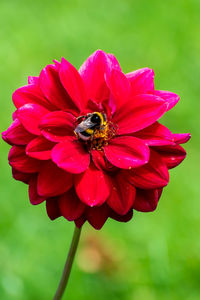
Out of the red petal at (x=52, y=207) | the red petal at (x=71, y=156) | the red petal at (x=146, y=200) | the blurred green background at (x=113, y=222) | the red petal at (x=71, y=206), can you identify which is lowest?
the blurred green background at (x=113, y=222)

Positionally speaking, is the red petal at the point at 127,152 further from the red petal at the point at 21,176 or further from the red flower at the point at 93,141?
the red petal at the point at 21,176

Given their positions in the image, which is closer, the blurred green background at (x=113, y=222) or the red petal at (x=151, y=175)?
the red petal at (x=151, y=175)

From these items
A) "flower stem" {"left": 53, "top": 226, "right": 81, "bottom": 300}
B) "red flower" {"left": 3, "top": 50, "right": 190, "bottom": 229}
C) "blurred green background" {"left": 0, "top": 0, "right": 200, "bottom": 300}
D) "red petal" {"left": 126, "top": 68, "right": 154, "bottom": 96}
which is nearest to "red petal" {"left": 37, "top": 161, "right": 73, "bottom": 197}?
"red flower" {"left": 3, "top": 50, "right": 190, "bottom": 229}

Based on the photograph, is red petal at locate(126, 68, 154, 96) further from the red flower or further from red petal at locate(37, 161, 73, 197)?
red petal at locate(37, 161, 73, 197)

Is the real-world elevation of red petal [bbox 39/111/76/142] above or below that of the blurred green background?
above

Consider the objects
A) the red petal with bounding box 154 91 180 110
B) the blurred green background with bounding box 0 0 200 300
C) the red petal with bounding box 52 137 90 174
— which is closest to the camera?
the red petal with bounding box 52 137 90 174

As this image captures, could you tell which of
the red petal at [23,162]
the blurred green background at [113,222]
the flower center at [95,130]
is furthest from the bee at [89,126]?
the blurred green background at [113,222]
